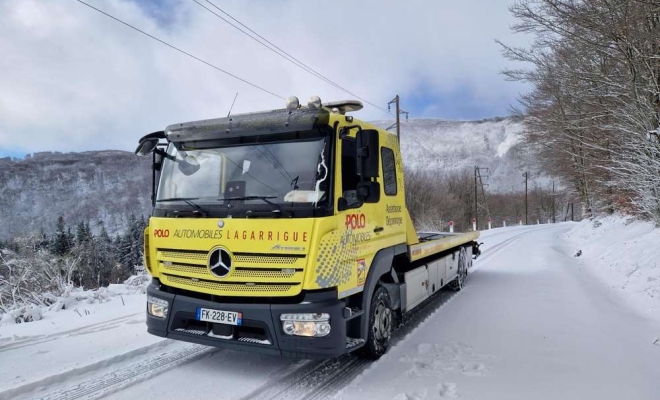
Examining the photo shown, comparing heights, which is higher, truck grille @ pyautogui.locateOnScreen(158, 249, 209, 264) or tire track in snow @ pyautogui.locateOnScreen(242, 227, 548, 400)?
truck grille @ pyautogui.locateOnScreen(158, 249, 209, 264)

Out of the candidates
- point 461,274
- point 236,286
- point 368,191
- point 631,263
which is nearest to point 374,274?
point 368,191

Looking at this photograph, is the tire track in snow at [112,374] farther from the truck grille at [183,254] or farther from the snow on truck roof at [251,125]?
the snow on truck roof at [251,125]

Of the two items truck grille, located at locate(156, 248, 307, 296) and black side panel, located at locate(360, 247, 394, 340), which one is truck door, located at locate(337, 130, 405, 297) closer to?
black side panel, located at locate(360, 247, 394, 340)

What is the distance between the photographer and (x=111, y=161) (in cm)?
9675

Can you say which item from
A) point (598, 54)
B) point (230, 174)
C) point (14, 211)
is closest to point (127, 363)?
point (230, 174)

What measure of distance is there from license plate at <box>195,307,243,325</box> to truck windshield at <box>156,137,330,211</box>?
973mm

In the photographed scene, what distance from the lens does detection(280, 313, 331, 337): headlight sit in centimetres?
355

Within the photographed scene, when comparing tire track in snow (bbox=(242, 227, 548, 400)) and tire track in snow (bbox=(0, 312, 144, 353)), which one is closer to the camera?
tire track in snow (bbox=(242, 227, 548, 400))

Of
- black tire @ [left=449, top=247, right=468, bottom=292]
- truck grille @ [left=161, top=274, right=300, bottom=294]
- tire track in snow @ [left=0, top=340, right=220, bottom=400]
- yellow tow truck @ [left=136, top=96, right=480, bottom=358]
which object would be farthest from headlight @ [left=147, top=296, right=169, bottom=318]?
black tire @ [left=449, top=247, right=468, bottom=292]

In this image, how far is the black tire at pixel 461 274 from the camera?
8.50 m

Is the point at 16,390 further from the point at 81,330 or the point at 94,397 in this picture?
the point at 81,330

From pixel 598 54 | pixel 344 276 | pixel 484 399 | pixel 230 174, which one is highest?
pixel 598 54

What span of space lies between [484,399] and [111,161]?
355 feet

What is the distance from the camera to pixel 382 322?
4602mm
